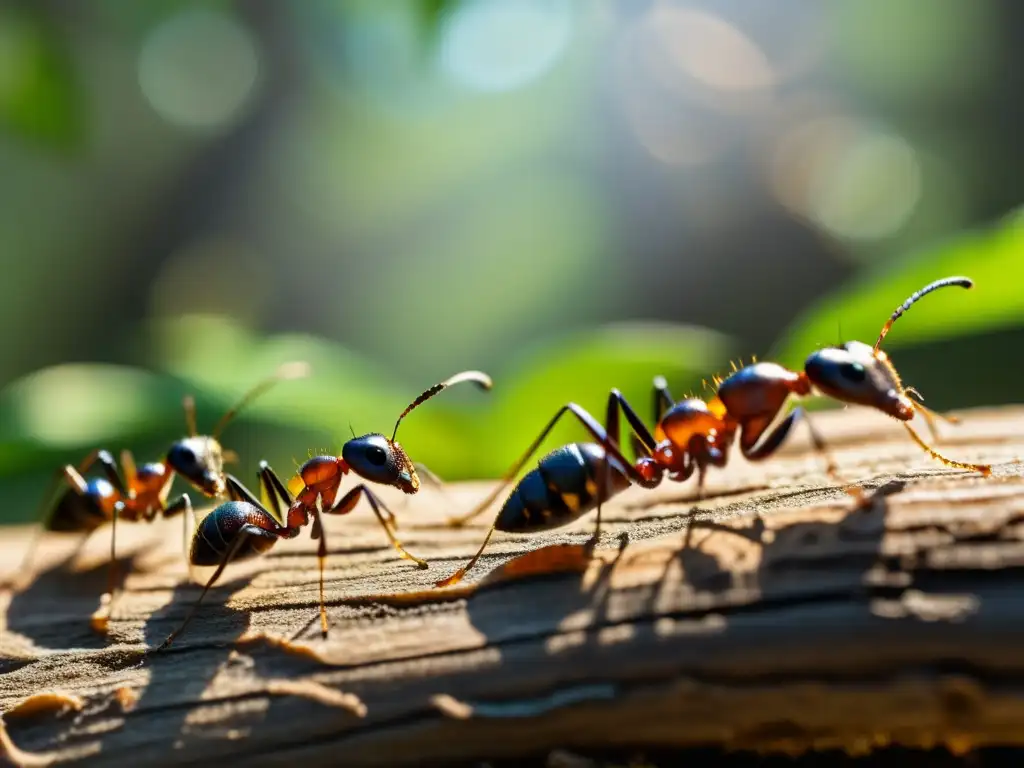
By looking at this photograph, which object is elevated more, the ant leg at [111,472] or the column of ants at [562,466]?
the ant leg at [111,472]

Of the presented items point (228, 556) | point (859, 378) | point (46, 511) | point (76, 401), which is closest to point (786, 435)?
point (859, 378)

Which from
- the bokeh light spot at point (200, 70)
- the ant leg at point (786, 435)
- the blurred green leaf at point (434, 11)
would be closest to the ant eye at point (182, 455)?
the blurred green leaf at point (434, 11)

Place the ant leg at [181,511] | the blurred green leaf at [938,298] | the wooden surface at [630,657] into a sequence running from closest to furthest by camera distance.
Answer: the wooden surface at [630,657] → the blurred green leaf at [938,298] → the ant leg at [181,511]

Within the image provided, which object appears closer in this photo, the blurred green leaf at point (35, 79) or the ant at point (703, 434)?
the ant at point (703, 434)

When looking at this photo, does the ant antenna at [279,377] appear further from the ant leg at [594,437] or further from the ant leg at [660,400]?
the ant leg at [660,400]

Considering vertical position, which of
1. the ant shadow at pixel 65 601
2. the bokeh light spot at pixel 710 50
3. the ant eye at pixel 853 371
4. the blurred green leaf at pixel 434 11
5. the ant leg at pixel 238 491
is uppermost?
the bokeh light spot at pixel 710 50

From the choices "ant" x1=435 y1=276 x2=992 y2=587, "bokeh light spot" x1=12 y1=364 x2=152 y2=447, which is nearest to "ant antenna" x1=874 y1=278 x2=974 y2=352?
"ant" x1=435 y1=276 x2=992 y2=587

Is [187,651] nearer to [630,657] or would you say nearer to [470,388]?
[630,657]
